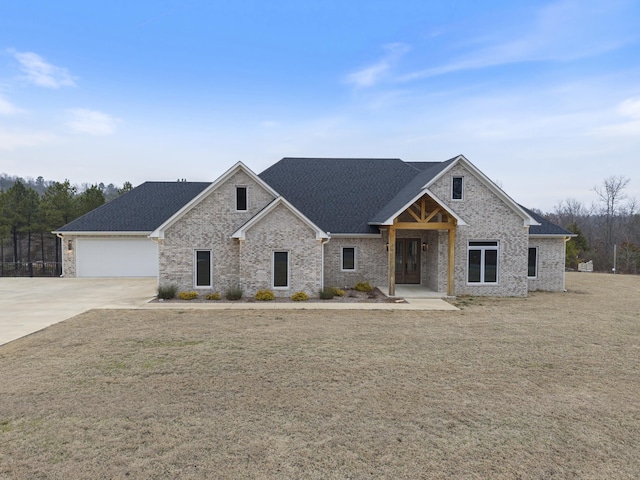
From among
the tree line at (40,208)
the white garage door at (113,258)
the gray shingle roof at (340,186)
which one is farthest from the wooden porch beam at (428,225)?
the tree line at (40,208)

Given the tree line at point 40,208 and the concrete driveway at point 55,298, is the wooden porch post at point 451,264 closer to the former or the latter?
the concrete driveway at point 55,298

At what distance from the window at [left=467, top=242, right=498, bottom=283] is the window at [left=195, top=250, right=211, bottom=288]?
41.9ft

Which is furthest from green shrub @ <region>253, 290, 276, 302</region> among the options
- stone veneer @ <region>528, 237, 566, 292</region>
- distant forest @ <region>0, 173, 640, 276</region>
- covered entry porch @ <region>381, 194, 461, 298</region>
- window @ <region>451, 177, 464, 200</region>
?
distant forest @ <region>0, 173, 640, 276</region>

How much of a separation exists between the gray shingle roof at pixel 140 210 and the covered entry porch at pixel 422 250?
15.5 m

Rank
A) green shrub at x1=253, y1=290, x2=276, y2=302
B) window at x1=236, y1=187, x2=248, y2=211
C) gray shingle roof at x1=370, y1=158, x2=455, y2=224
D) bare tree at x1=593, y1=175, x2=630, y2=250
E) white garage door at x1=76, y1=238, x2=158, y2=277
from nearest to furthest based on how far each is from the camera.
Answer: green shrub at x1=253, y1=290, x2=276, y2=302 < window at x1=236, y1=187, x2=248, y2=211 < gray shingle roof at x1=370, y1=158, x2=455, y2=224 < white garage door at x1=76, y1=238, x2=158, y2=277 < bare tree at x1=593, y1=175, x2=630, y2=250

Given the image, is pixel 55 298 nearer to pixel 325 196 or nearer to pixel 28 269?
pixel 28 269

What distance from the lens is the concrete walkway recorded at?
38.2 ft

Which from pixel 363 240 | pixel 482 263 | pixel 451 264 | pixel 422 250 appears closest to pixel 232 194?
pixel 363 240

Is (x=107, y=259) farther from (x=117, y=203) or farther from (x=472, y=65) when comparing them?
(x=472, y=65)

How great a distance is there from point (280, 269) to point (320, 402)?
34.8ft

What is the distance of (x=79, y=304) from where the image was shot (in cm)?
1441

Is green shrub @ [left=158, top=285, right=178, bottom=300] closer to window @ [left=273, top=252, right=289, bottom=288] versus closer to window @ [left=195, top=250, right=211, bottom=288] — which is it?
window @ [left=195, top=250, right=211, bottom=288]

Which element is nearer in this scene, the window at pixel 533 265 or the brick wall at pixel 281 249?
the brick wall at pixel 281 249

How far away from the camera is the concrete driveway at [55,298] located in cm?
1141
